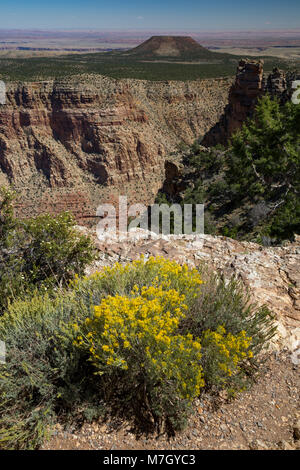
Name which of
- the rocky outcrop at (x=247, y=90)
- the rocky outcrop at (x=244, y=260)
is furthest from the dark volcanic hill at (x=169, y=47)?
the rocky outcrop at (x=244, y=260)

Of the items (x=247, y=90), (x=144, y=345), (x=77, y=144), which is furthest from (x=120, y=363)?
(x=77, y=144)

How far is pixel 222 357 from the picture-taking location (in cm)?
293

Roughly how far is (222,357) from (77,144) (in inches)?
1687

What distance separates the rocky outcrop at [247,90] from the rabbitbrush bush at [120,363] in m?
31.0

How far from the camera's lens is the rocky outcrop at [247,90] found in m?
30.7

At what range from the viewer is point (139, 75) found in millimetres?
52500

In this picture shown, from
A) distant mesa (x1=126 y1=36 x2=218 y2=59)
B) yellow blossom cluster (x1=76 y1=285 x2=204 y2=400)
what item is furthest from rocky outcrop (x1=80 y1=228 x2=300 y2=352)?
distant mesa (x1=126 y1=36 x2=218 y2=59)

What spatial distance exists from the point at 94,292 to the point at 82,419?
4.26ft

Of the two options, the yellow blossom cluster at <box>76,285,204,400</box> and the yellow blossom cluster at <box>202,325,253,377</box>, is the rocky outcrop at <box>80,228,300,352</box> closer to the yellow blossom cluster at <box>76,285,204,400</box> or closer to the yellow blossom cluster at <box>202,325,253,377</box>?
the yellow blossom cluster at <box>202,325,253,377</box>

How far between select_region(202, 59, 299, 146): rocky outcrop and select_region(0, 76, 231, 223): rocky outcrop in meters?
11.4

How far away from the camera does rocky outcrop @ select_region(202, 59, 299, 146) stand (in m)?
30.7
